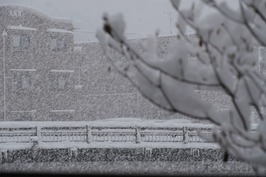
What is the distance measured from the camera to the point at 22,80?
3459 centimetres

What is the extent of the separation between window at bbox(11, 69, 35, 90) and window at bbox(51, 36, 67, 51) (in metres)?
2.74

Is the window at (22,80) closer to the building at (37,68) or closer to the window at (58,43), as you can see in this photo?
the building at (37,68)

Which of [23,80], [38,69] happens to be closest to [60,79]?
[38,69]

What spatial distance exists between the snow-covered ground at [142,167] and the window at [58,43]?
2072 centimetres

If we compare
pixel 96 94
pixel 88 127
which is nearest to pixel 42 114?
pixel 96 94

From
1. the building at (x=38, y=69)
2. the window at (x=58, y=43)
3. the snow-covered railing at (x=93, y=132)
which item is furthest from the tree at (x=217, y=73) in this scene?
the window at (x=58, y=43)

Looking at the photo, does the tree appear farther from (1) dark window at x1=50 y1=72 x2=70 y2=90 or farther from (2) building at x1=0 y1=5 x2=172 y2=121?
(1) dark window at x1=50 y1=72 x2=70 y2=90

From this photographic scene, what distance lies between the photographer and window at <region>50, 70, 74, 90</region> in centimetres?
3641

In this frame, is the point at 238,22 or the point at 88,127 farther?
the point at 88,127

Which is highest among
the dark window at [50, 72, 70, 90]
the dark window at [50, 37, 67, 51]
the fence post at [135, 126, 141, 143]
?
the dark window at [50, 37, 67, 51]

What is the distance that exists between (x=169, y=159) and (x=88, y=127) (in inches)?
120

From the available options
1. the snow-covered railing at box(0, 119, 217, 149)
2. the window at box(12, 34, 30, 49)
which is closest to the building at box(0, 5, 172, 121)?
the window at box(12, 34, 30, 49)

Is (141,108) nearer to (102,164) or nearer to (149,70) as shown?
(102,164)

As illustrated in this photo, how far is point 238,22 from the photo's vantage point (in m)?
2.70
